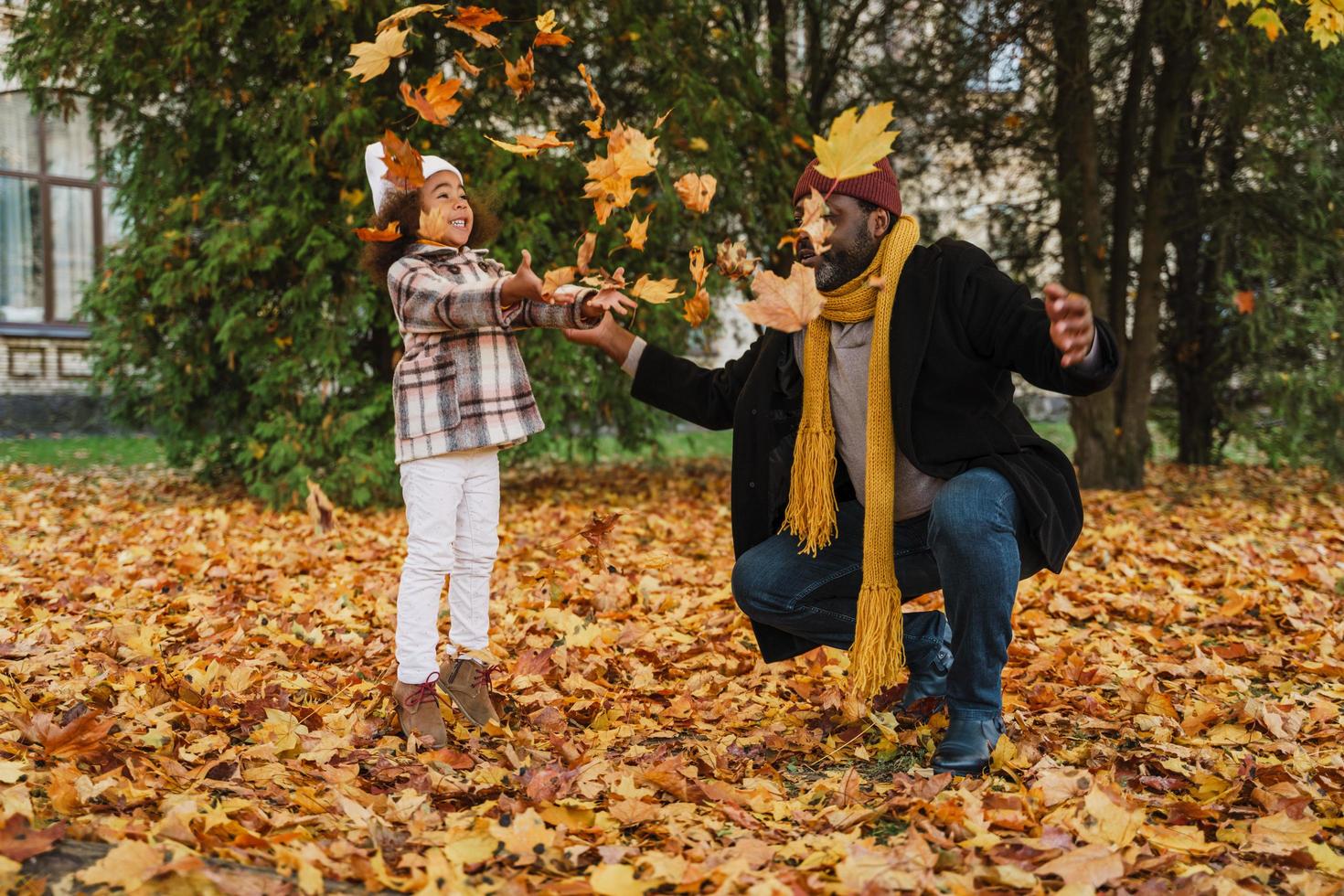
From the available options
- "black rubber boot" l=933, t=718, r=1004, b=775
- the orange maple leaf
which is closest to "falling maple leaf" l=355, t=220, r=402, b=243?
the orange maple leaf

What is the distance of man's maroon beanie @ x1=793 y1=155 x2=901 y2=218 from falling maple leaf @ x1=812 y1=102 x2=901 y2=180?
14.9 inches

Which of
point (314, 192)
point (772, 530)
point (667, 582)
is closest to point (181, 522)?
point (314, 192)

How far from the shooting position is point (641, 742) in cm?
357

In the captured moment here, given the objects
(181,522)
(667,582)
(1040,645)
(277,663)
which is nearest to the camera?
(277,663)

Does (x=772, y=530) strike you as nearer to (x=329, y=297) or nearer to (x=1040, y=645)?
(x=1040, y=645)

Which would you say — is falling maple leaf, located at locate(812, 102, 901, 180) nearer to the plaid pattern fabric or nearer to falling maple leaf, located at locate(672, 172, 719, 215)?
falling maple leaf, located at locate(672, 172, 719, 215)

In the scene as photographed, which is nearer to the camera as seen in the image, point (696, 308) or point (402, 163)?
point (402, 163)

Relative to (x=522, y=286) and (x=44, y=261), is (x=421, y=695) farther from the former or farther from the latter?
(x=44, y=261)

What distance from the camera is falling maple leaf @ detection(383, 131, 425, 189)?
3.34 metres

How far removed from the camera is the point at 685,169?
8555 millimetres

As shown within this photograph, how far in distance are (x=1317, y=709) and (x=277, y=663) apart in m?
3.42

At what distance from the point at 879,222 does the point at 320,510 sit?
5.26 meters

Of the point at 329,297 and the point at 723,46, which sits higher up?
the point at 723,46

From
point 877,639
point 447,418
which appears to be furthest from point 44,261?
point 877,639
